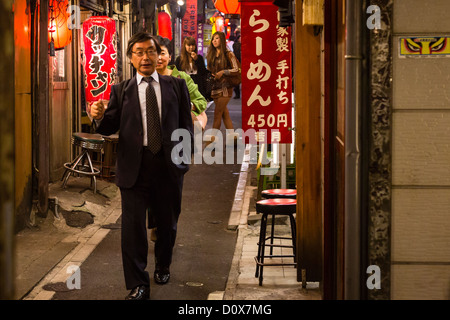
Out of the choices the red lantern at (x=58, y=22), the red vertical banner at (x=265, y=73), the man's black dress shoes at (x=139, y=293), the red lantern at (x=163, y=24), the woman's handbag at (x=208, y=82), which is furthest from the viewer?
the red lantern at (x=163, y=24)

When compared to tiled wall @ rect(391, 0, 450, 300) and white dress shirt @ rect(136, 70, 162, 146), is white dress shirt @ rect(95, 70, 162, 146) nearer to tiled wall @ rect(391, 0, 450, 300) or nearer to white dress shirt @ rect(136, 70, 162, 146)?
white dress shirt @ rect(136, 70, 162, 146)

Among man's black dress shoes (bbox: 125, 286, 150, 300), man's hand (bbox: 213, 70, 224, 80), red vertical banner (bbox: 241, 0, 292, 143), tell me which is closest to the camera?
man's black dress shoes (bbox: 125, 286, 150, 300)

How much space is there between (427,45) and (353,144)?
0.84 m

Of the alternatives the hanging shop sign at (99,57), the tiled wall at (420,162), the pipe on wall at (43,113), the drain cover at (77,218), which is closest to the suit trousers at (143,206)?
the tiled wall at (420,162)

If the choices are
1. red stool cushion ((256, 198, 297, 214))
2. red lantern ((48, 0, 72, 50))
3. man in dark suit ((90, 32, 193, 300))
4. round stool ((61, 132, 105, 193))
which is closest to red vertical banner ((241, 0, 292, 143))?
red stool cushion ((256, 198, 297, 214))

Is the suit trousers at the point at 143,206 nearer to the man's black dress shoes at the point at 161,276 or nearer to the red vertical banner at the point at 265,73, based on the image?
the man's black dress shoes at the point at 161,276

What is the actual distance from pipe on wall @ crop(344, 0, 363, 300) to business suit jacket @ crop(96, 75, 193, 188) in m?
3.05

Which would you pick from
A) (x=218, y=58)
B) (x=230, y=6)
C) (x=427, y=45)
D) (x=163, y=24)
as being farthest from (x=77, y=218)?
(x=163, y=24)

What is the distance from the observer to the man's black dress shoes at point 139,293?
750cm

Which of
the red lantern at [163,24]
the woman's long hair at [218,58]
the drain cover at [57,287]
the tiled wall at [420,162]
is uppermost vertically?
the red lantern at [163,24]

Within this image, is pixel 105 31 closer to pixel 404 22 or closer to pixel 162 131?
pixel 162 131

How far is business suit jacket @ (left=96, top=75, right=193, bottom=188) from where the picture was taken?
762 centimetres
